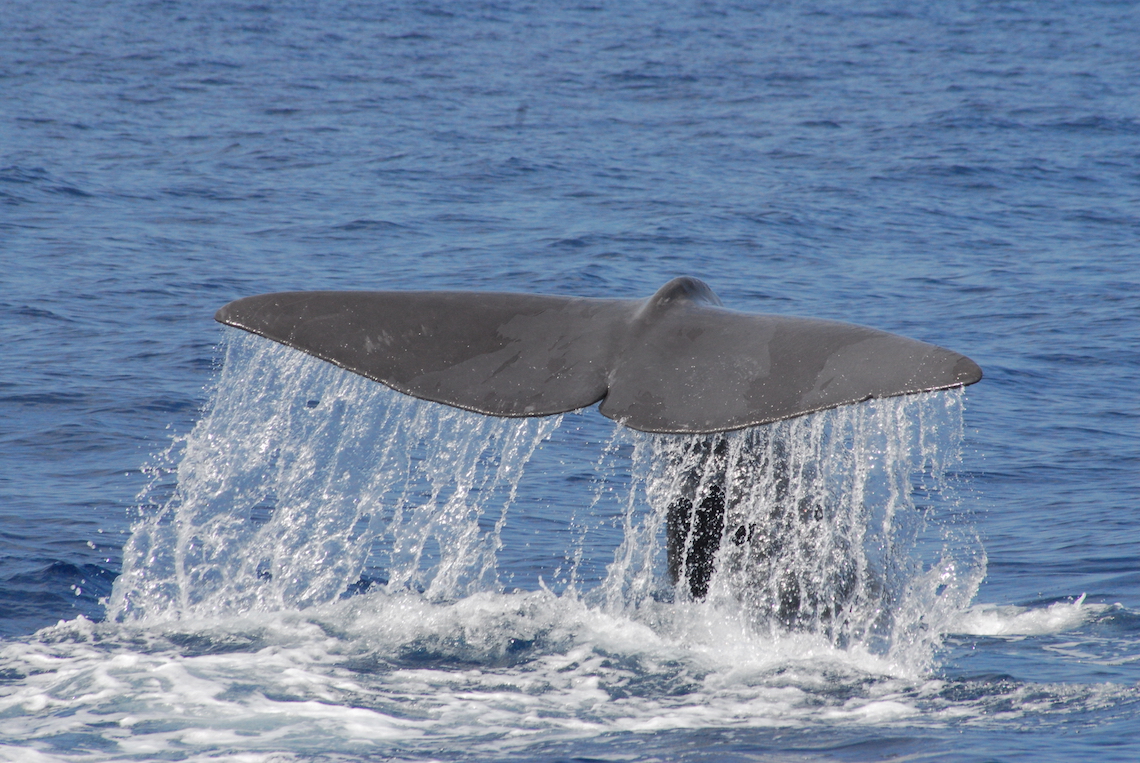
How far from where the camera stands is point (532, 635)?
263 inches

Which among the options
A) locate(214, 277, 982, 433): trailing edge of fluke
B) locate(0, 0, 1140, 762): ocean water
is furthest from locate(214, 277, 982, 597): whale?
locate(0, 0, 1140, 762): ocean water

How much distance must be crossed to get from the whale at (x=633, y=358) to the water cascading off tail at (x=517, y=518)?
0.23 metres

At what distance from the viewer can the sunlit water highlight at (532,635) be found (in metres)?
5.47

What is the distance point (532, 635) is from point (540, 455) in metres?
3.75

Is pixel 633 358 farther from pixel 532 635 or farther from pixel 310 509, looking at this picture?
pixel 310 509

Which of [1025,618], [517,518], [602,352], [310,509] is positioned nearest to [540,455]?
[517,518]

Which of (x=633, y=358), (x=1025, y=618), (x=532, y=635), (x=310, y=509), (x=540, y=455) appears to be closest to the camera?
(x=633, y=358)

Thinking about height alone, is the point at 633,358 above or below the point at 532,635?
above

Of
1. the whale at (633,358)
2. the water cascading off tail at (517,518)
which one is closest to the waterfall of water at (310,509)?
the water cascading off tail at (517,518)

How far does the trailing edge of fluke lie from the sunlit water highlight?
331 mm

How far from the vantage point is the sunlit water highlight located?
5.47m

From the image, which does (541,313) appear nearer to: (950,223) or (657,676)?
(657,676)

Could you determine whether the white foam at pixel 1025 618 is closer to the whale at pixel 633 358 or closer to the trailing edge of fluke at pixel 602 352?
the whale at pixel 633 358

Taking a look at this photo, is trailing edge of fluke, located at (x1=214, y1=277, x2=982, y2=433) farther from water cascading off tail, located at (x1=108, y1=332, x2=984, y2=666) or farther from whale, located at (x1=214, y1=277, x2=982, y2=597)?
water cascading off tail, located at (x1=108, y1=332, x2=984, y2=666)
